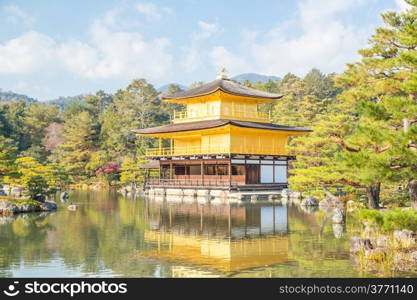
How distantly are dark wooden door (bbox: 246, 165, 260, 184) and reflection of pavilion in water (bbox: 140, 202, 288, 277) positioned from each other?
12.1 meters

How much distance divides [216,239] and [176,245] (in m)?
1.67

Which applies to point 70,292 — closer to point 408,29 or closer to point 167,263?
point 167,263

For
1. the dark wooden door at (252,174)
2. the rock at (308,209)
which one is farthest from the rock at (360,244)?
the dark wooden door at (252,174)

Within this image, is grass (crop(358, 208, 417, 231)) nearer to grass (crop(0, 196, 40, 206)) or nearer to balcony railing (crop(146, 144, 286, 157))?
grass (crop(0, 196, 40, 206))

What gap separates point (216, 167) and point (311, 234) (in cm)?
2256

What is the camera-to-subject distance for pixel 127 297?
29.8ft

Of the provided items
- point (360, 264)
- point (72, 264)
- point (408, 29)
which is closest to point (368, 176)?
point (360, 264)

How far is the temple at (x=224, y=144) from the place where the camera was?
124 feet

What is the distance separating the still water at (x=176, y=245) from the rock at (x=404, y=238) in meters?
1.33

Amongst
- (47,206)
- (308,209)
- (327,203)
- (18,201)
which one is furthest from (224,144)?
(18,201)

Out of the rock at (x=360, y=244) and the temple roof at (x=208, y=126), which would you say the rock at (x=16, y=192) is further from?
the rock at (x=360, y=244)

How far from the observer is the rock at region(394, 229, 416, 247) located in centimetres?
1268

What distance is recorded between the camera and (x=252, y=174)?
1519 inches

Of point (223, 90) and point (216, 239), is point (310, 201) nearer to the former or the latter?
point (223, 90)
